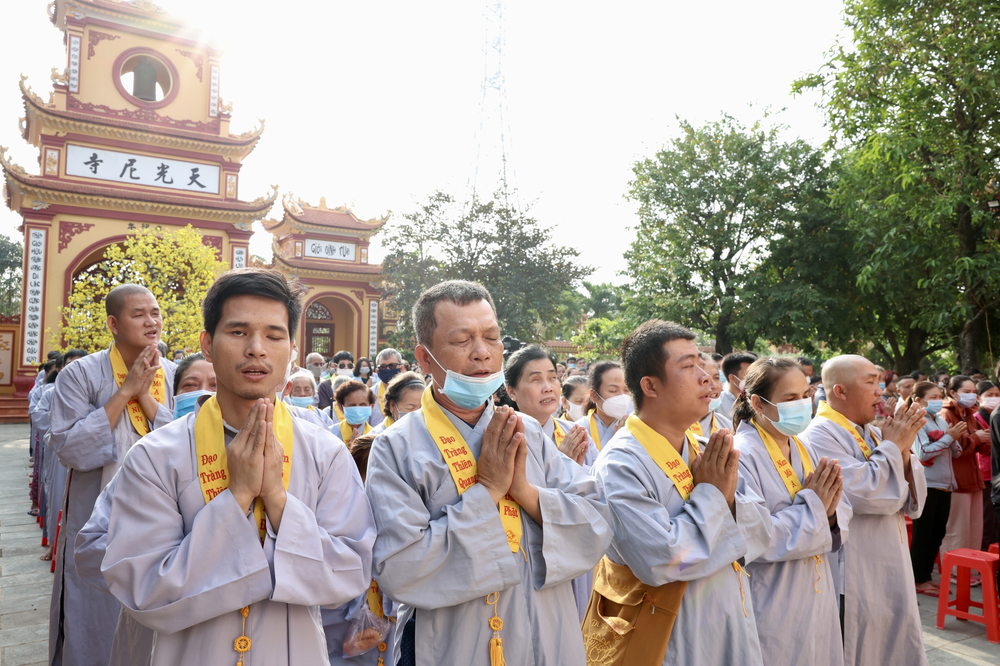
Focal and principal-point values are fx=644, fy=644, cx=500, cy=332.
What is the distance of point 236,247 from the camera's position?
21.3m

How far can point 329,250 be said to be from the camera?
25.2 m

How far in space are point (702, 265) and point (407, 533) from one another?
1879cm

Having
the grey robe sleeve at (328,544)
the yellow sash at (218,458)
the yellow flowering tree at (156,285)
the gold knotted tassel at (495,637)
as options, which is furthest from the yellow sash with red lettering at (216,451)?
the yellow flowering tree at (156,285)

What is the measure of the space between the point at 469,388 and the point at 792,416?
1.93 m

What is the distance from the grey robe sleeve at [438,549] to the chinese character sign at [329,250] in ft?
79.2

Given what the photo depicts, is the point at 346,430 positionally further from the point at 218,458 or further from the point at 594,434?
the point at 218,458

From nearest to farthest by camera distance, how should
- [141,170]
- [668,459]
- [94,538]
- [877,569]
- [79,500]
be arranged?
[94,538]
[668,459]
[877,569]
[79,500]
[141,170]

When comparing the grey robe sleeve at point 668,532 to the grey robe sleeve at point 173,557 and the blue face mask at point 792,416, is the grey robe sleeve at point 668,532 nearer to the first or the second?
the blue face mask at point 792,416

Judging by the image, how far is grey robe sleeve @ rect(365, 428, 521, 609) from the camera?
1895mm

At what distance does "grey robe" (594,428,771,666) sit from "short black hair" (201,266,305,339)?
139 cm

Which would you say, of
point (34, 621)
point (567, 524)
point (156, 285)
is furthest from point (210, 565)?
point (156, 285)

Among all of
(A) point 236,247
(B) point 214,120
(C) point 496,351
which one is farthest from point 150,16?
(C) point 496,351

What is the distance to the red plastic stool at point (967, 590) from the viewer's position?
4.53 m

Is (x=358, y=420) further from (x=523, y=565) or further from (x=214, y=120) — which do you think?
(x=214, y=120)
